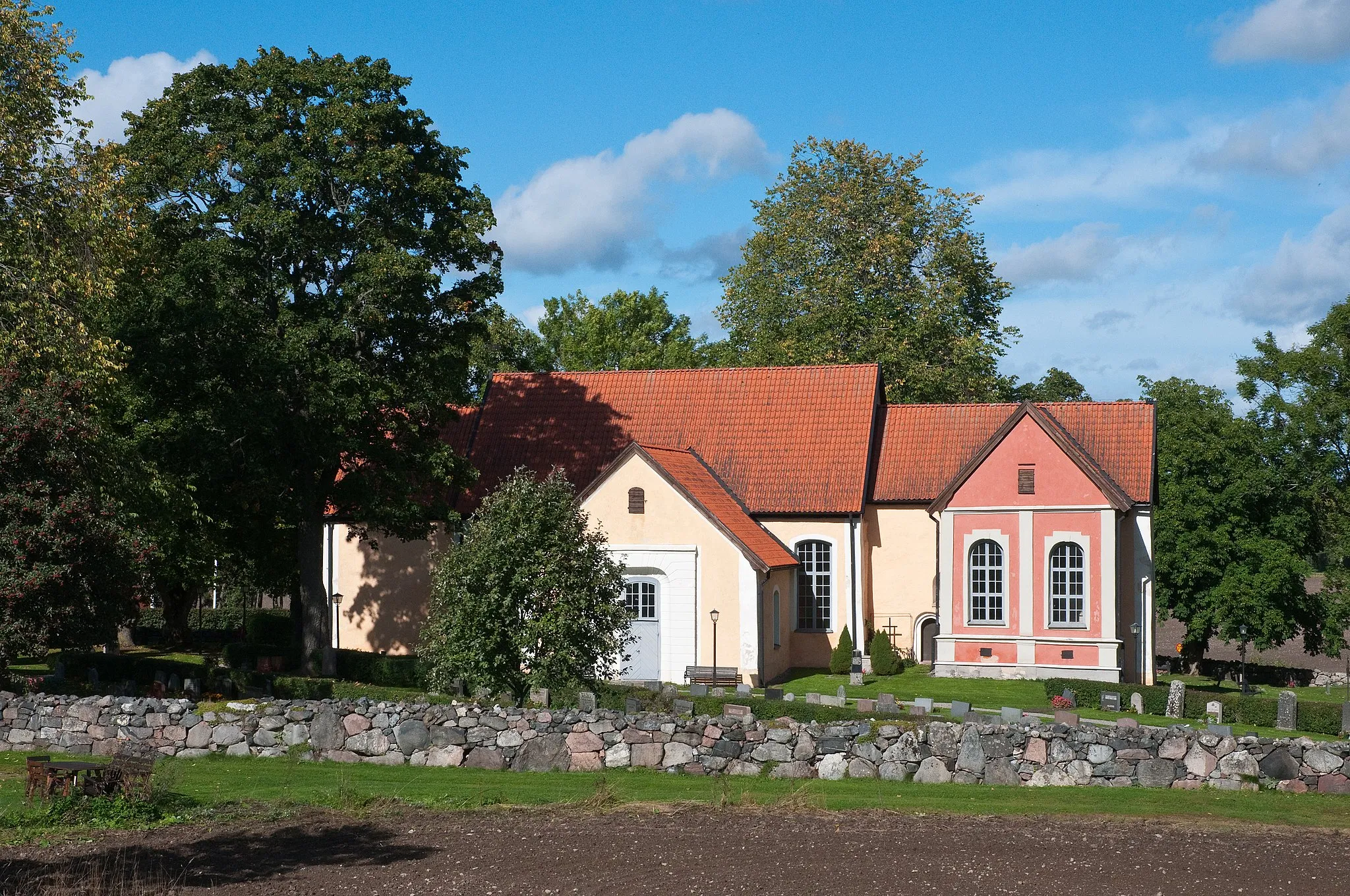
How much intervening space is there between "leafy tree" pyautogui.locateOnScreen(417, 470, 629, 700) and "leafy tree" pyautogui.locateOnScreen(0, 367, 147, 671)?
5.66 meters

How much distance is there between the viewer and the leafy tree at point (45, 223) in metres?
25.7

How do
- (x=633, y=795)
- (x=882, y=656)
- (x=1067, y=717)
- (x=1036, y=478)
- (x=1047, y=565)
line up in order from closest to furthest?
(x=633, y=795) < (x=1067, y=717) < (x=1047, y=565) < (x=1036, y=478) < (x=882, y=656)

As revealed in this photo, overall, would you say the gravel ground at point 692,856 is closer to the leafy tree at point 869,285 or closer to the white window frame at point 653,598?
the white window frame at point 653,598

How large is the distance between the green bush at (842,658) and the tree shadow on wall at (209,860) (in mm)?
22005

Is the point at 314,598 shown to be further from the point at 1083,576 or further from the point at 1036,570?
the point at 1083,576

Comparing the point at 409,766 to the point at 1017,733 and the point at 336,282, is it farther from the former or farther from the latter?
the point at 336,282

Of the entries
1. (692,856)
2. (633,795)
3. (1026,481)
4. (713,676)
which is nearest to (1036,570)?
(1026,481)

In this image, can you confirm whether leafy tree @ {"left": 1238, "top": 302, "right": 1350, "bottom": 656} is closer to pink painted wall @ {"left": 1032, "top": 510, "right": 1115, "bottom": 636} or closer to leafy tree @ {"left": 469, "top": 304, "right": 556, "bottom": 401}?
pink painted wall @ {"left": 1032, "top": 510, "right": 1115, "bottom": 636}

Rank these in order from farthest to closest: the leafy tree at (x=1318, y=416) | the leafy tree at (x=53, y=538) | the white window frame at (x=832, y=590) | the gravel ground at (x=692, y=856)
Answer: the leafy tree at (x=1318, y=416) < the white window frame at (x=832, y=590) < the leafy tree at (x=53, y=538) < the gravel ground at (x=692, y=856)

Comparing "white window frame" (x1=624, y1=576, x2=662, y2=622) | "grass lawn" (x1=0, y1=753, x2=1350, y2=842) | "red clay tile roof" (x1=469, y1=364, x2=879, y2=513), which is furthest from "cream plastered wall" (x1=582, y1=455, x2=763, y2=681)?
"grass lawn" (x1=0, y1=753, x2=1350, y2=842)

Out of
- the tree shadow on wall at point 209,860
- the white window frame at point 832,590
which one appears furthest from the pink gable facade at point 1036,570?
the tree shadow on wall at point 209,860

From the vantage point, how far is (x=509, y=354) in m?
66.6

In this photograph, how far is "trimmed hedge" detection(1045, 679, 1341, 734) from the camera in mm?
27359

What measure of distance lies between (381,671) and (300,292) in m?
9.87
